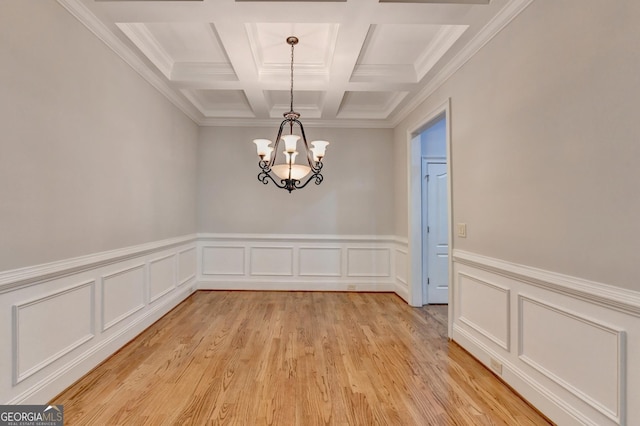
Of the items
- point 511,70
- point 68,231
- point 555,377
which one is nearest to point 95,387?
point 68,231

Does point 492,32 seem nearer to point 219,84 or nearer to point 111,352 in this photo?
point 219,84

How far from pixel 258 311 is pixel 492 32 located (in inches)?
148

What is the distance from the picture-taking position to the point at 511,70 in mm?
2244

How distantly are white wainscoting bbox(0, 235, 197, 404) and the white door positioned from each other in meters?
3.54

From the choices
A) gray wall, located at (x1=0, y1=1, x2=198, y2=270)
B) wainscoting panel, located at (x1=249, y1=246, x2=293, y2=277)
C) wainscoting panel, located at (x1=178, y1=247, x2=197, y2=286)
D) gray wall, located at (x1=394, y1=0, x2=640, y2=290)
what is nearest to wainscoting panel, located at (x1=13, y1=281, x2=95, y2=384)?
gray wall, located at (x1=0, y1=1, x2=198, y2=270)

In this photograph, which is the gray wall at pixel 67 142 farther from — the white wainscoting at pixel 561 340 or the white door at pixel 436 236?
the white door at pixel 436 236

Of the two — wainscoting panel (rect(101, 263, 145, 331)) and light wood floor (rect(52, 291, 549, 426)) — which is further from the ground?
wainscoting panel (rect(101, 263, 145, 331))

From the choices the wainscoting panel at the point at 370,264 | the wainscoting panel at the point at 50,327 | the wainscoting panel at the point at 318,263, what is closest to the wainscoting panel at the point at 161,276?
the wainscoting panel at the point at 50,327

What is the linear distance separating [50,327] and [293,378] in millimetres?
1675

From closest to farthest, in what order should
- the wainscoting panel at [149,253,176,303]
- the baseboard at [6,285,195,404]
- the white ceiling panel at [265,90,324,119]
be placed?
the baseboard at [6,285,195,404] < the wainscoting panel at [149,253,176,303] < the white ceiling panel at [265,90,324,119]

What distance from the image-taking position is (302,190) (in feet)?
16.7

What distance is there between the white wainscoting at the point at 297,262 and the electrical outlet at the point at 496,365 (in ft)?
8.52

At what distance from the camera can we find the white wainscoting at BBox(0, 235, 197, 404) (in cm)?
177

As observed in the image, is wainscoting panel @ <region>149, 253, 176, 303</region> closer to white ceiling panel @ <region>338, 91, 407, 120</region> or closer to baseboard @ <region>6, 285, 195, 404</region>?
baseboard @ <region>6, 285, 195, 404</region>
